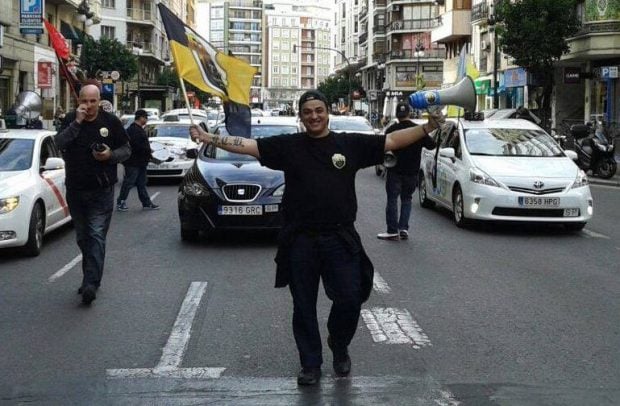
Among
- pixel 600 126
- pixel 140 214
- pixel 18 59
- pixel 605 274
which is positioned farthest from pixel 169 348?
pixel 18 59

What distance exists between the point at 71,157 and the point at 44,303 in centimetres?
134

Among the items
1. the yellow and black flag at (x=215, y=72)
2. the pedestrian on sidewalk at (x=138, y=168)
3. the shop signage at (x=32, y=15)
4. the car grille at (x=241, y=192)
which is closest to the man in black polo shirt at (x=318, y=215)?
the yellow and black flag at (x=215, y=72)

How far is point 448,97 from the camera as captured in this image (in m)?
6.03

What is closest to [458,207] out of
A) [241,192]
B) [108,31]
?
[241,192]

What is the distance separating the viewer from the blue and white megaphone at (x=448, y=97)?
19.3 ft

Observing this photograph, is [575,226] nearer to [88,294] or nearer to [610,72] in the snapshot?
[88,294]

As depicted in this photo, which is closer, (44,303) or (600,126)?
(44,303)

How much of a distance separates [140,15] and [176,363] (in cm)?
7476

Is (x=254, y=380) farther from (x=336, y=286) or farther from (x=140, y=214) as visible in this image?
(x=140, y=214)

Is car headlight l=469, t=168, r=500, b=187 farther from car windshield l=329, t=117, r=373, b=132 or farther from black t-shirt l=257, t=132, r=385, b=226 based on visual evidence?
car windshield l=329, t=117, r=373, b=132

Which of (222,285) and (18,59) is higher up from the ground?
(18,59)

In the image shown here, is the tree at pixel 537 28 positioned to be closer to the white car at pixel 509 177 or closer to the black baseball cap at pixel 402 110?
the white car at pixel 509 177

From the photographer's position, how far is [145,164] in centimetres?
1602

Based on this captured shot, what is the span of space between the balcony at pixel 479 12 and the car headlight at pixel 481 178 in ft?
123
